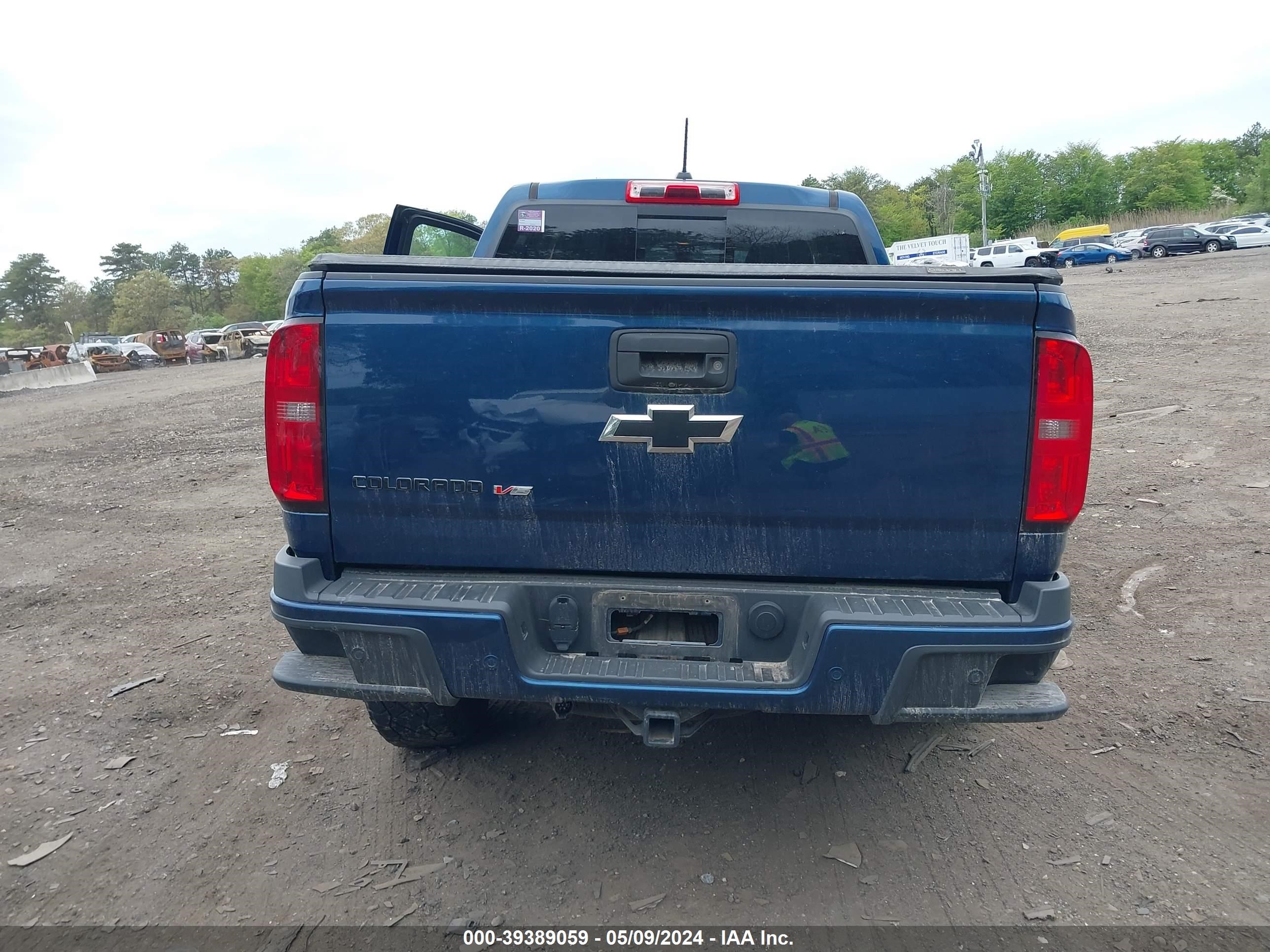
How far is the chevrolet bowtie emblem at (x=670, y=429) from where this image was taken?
2.23 metres

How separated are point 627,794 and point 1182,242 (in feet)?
149

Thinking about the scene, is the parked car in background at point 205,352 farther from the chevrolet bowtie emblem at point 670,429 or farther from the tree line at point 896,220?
the chevrolet bowtie emblem at point 670,429

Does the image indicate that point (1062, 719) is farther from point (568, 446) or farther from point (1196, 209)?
point (1196, 209)

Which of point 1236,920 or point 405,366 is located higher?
point 405,366

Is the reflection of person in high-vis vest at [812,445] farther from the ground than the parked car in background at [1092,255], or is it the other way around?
the reflection of person in high-vis vest at [812,445]

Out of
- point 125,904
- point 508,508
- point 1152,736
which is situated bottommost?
point 1152,736

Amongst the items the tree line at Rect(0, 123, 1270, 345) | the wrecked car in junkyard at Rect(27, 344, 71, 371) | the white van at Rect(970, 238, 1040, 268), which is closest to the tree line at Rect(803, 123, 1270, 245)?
the tree line at Rect(0, 123, 1270, 345)

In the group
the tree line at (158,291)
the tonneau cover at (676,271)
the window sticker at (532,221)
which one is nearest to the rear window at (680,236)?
the window sticker at (532,221)

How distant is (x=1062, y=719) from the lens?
3.52 m

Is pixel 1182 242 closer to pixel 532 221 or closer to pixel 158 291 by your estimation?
pixel 532 221

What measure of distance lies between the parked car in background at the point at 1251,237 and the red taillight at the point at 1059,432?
44.7 meters

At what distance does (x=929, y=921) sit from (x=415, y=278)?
238cm

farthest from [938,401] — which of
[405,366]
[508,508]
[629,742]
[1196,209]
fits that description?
[1196,209]

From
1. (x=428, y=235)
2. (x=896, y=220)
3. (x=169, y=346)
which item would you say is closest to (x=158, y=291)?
(x=169, y=346)
